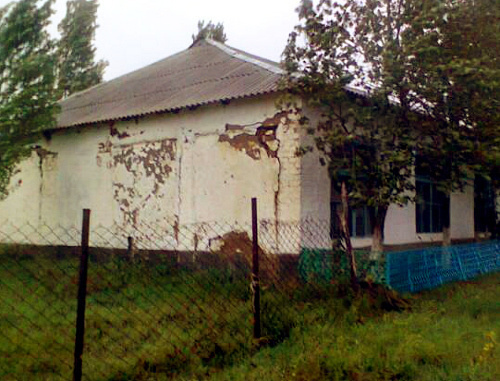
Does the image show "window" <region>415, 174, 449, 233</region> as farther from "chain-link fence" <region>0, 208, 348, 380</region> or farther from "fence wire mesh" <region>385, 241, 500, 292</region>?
"chain-link fence" <region>0, 208, 348, 380</region>

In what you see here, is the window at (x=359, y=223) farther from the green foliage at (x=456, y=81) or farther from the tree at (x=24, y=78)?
the tree at (x=24, y=78)

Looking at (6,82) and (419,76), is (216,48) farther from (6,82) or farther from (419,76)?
(419,76)

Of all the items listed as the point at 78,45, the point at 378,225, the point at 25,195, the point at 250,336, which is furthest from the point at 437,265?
the point at 78,45

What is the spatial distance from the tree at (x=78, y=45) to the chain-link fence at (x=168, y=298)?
12157 mm

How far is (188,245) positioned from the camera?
926 cm

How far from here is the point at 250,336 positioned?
498 centimetres

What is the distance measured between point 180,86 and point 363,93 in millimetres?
4243

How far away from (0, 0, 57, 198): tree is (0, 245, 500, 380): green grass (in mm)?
3900

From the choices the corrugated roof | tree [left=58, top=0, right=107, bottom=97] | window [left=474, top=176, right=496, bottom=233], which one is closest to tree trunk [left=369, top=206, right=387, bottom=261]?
the corrugated roof

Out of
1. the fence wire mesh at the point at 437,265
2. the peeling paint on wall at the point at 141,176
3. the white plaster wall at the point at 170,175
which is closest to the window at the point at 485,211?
the fence wire mesh at the point at 437,265

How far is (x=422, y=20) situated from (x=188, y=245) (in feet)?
17.6

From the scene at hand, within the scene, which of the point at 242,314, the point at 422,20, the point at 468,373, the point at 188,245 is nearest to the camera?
the point at 468,373

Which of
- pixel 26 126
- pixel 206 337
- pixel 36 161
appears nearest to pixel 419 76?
pixel 206 337

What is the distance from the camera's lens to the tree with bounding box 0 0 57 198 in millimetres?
10078
